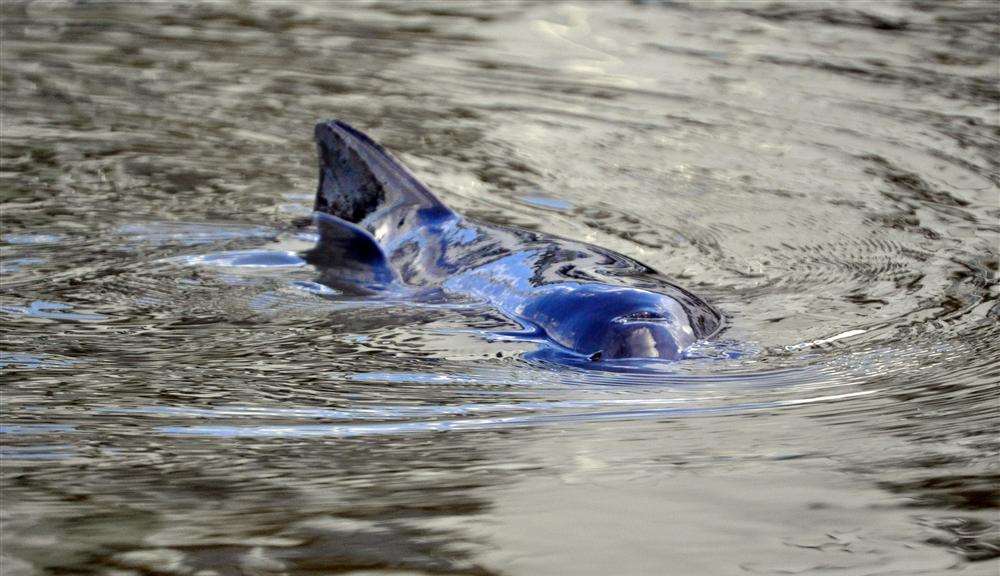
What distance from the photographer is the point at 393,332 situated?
4145 mm

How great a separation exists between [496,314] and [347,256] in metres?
1.04

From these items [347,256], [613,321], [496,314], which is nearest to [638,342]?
[613,321]

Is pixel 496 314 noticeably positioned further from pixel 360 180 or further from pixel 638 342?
pixel 360 180

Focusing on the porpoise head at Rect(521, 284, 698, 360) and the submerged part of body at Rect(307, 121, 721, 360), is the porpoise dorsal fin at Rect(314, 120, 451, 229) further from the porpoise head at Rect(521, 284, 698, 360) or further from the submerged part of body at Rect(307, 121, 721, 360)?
the porpoise head at Rect(521, 284, 698, 360)

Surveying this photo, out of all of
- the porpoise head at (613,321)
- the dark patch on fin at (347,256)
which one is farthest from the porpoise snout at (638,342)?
the dark patch on fin at (347,256)

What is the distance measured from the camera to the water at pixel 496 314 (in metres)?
2.63

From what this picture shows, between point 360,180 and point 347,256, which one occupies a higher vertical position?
point 360,180

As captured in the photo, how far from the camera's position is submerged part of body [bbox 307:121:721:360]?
386cm

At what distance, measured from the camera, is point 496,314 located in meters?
4.20

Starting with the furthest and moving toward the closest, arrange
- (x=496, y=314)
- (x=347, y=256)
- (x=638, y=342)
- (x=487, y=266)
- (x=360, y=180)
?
(x=360, y=180) < (x=347, y=256) < (x=487, y=266) < (x=496, y=314) < (x=638, y=342)

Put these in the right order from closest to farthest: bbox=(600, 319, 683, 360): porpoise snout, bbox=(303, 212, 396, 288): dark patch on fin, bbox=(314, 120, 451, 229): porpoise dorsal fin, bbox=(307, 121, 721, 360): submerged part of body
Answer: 1. bbox=(600, 319, 683, 360): porpoise snout
2. bbox=(307, 121, 721, 360): submerged part of body
3. bbox=(303, 212, 396, 288): dark patch on fin
4. bbox=(314, 120, 451, 229): porpoise dorsal fin

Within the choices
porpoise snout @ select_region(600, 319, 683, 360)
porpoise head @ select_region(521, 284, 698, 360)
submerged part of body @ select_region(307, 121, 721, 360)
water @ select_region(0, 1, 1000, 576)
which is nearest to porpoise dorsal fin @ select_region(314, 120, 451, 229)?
submerged part of body @ select_region(307, 121, 721, 360)

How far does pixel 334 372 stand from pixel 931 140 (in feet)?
12.6

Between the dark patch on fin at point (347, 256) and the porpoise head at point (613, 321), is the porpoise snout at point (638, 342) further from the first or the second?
the dark patch on fin at point (347, 256)
